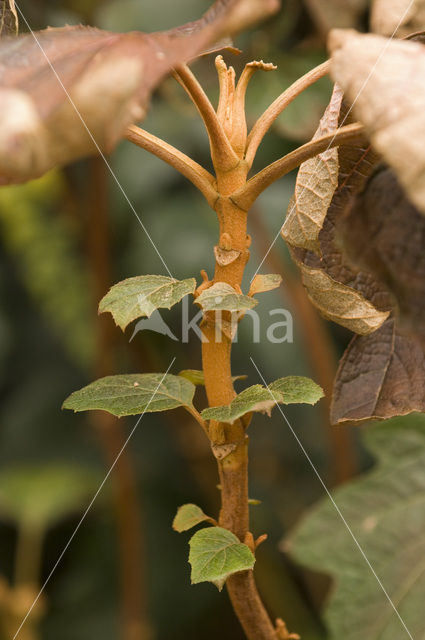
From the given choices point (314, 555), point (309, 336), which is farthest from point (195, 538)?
point (309, 336)

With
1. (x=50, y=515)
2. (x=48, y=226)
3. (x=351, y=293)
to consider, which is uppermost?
(x=351, y=293)

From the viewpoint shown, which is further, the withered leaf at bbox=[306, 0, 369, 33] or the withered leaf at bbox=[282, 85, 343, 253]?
the withered leaf at bbox=[306, 0, 369, 33]

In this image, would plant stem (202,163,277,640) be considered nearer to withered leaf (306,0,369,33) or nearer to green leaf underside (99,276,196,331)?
green leaf underside (99,276,196,331)

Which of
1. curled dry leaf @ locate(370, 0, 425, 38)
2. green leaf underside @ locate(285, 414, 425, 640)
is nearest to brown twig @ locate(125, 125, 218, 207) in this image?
curled dry leaf @ locate(370, 0, 425, 38)

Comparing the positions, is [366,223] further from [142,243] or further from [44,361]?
[44,361]

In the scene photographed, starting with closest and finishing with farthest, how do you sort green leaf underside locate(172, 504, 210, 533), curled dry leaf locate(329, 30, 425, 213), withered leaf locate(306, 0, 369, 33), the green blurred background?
curled dry leaf locate(329, 30, 425, 213)
green leaf underside locate(172, 504, 210, 533)
withered leaf locate(306, 0, 369, 33)
the green blurred background

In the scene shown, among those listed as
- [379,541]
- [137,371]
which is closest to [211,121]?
[379,541]

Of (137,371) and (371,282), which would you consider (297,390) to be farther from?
(137,371)
